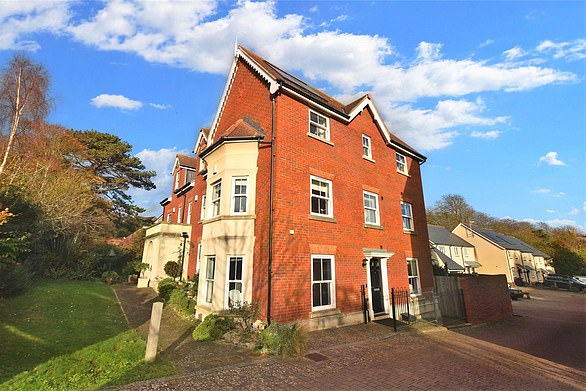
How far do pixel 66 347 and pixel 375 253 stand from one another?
12.0 meters

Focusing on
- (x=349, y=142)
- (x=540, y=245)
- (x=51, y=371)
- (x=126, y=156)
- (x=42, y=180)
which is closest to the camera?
(x=51, y=371)

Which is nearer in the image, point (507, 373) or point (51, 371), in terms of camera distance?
point (51, 371)

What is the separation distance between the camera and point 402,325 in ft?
41.8

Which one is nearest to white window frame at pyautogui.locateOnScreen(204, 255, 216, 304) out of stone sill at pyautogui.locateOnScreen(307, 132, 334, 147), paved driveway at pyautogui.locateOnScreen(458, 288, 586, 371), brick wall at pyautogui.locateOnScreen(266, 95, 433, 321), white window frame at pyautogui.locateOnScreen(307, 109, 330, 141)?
brick wall at pyautogui.locateOnScreen(266, 95, 433, 321)

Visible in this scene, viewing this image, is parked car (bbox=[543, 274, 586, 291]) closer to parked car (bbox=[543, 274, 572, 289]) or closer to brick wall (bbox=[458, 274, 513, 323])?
parked car (bbox=[543, 274, 572, 289])

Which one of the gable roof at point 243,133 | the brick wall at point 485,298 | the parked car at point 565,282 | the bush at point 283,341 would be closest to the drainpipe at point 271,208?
the gable roof at point 243,133

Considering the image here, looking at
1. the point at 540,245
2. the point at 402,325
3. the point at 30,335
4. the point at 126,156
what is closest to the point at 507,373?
the point at 402,325

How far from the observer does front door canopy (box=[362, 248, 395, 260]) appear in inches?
551

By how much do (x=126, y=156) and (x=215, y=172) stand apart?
96.2 feet

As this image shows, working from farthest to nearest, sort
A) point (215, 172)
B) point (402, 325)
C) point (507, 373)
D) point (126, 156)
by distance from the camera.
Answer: point (126, 156) < point (215, 172) < point (402, 325) < point (507, 373)

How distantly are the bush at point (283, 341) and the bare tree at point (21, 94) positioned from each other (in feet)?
67.7

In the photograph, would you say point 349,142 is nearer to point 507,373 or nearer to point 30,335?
point 507,373

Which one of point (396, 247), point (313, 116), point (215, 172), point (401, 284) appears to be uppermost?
point (313, 116)

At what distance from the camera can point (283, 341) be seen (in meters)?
8.52
